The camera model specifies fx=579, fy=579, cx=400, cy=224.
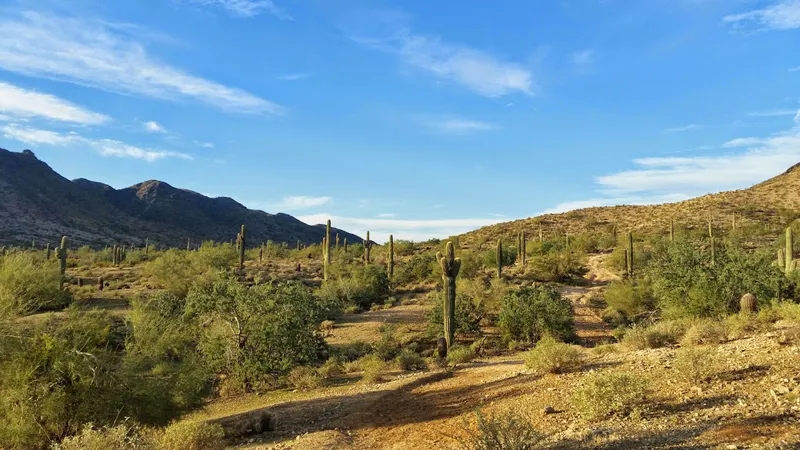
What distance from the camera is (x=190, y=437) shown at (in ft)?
28.2

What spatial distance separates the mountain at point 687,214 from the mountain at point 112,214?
175 feet

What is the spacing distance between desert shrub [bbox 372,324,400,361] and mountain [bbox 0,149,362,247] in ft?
211

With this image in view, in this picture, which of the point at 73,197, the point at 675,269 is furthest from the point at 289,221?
the point at 675,269

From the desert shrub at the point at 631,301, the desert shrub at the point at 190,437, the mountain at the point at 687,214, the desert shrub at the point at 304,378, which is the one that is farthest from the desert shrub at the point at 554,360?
the mountain at the point at 687,214

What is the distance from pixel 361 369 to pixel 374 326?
25.0ft

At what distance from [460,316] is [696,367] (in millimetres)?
13961

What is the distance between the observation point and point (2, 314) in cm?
974

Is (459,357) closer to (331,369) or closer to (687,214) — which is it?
(331,369)

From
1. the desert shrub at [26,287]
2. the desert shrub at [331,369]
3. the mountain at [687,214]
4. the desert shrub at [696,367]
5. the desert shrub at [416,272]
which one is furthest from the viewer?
the mountain at [687,214]

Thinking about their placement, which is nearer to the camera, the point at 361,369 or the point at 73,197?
the point at 361,369

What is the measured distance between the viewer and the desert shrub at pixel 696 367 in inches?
365

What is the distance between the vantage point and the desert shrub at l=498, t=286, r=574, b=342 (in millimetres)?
20891

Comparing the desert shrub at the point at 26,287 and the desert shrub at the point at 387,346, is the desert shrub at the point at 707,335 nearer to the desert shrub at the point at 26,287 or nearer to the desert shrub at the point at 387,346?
the desert shrub at the point at 387,346

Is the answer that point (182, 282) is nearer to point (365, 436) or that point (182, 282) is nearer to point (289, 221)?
point (365, 436)
